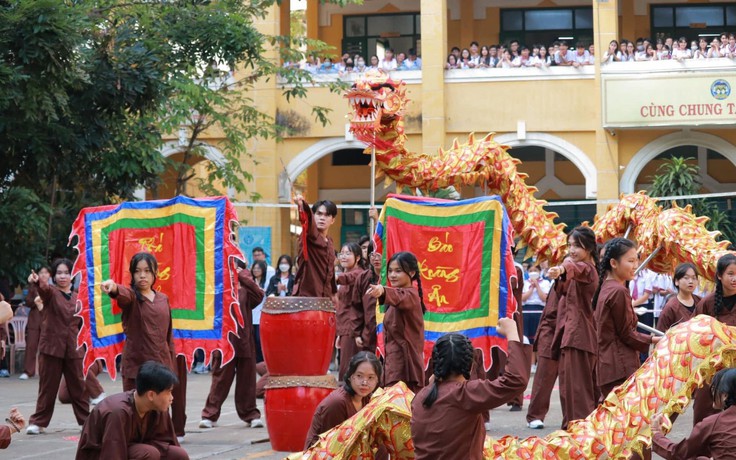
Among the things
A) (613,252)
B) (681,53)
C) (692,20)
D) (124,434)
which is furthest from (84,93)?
(692,20)

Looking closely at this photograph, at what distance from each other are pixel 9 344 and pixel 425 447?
13672mm

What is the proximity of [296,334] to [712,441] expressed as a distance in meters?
3.66

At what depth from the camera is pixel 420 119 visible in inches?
1016

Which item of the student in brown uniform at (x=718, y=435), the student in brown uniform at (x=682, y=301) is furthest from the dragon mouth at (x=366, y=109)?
the student in brown uniform at (x=718, y=435)

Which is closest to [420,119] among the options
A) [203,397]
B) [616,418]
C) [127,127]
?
[127,127]

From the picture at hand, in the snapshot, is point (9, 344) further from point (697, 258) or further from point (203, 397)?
point (697, 258)

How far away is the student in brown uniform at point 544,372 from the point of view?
11125 millimetres

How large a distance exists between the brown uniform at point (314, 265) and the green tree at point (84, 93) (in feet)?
13.2

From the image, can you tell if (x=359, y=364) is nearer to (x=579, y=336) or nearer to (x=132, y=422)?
(x=132, y=422)

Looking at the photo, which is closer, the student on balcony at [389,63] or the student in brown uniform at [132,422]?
the student in brown uniform at [132,422]

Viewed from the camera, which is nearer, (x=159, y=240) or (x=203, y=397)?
(x=159, y=240)

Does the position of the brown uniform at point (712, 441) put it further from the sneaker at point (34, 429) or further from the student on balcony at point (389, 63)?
the student on balcony at point (389, 63)

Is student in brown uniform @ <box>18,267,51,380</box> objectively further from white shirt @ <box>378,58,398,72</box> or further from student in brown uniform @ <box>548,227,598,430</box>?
white shirt @ <box>378,58,398,72</box>

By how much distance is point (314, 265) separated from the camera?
33.1 feet
